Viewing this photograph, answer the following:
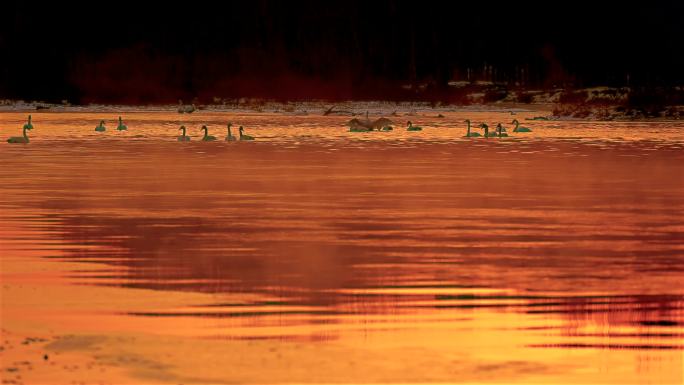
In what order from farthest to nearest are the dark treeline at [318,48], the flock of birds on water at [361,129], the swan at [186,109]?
the dark treeline at [318,48] < the swan at [186,109] < the flock of birds on water at [361,129]

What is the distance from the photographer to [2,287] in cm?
1336

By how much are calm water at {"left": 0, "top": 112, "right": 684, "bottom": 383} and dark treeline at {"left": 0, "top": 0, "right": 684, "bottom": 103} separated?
50447 mm

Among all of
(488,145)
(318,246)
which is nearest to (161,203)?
(318,246)

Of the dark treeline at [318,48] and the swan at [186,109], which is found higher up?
the dark treeline at [318,48]

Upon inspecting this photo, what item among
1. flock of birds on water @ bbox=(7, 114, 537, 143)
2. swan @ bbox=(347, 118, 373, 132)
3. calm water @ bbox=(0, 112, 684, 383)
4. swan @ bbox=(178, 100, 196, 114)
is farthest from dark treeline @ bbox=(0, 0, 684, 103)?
calm water @ bbox=(0, 112, 684, 383)

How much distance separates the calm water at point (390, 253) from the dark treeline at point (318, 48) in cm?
5045

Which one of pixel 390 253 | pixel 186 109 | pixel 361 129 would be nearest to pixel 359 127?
pixel 361 129

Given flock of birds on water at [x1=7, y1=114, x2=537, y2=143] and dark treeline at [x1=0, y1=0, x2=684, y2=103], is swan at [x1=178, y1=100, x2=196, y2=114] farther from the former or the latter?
flock of birds on water at [x1=7, y1=114, x2=537, y2=143]

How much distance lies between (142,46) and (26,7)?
24.2ft

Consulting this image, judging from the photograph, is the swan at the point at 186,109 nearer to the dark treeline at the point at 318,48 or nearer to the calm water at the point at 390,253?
the dark treeline at the point at 318,48

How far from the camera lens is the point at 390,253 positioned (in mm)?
15875

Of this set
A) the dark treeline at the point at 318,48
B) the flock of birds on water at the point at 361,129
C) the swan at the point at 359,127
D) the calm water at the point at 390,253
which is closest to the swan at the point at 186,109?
the dark treeline at the point at 318,48

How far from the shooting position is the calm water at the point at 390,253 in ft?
34.8

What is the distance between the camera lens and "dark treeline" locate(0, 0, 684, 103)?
84.6m
